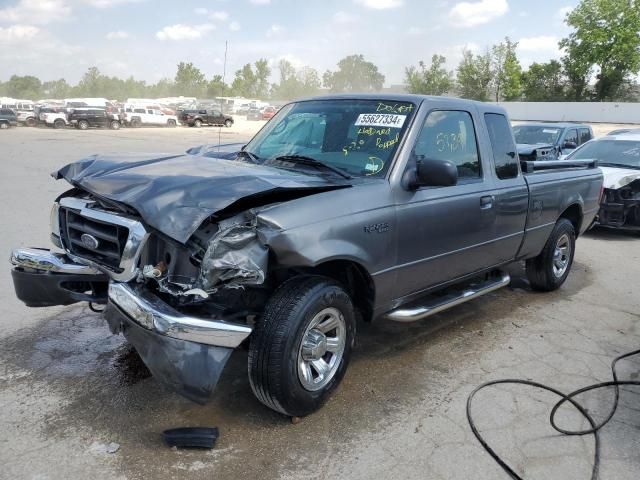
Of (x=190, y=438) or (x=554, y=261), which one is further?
(x=554, y=261)

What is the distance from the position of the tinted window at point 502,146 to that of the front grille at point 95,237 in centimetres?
312

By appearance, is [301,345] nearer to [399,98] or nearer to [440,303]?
[440,303]

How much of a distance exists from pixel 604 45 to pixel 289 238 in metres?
64.5

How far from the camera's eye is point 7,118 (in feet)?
126

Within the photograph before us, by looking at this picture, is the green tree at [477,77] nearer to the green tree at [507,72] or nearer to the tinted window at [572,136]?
the green tree at [507,72]

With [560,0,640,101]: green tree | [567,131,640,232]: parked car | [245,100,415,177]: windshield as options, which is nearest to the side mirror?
[245,100,415,177]: windshield

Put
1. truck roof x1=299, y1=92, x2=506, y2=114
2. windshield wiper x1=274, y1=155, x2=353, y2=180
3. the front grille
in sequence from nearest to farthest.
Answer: the front grille
windshield wiper x1=274, y1=155, x2=353, y2=180
truck roof x1=299, y1=92, x2=506, y2=114

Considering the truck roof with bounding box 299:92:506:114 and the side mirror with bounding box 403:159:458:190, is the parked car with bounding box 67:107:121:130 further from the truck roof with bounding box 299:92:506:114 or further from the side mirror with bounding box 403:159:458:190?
the side mirror with bounding box 403:159:458:190

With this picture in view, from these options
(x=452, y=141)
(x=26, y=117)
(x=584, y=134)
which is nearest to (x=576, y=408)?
(x=452, y=141)

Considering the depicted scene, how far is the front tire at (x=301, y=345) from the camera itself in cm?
299

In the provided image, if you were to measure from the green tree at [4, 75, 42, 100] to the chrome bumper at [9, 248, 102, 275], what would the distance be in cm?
13920

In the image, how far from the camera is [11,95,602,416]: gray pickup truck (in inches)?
113

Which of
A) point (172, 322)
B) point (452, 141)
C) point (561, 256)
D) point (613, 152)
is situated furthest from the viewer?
point (613, 152)

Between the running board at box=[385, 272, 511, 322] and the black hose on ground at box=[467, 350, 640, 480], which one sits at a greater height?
the running board at box=[385, 272, 511, 322]
